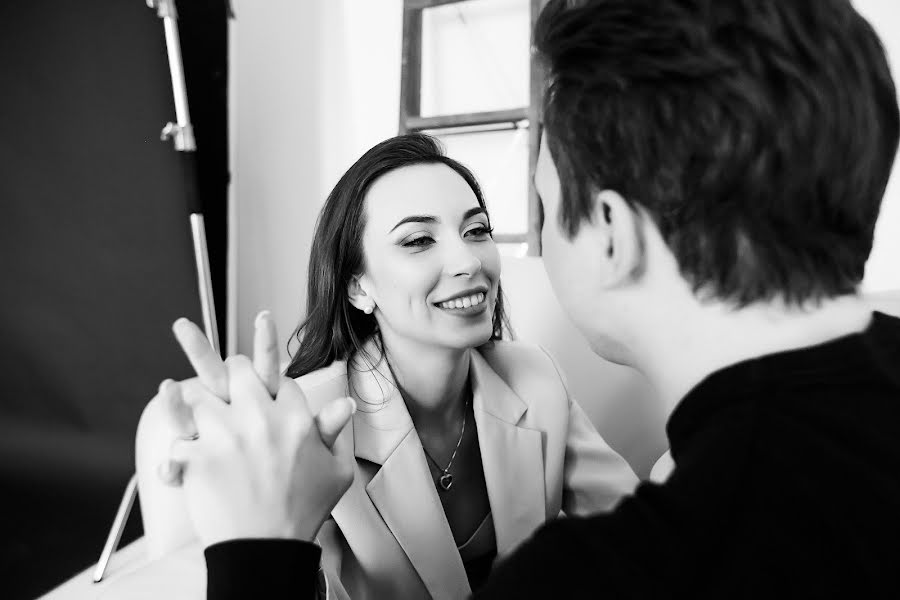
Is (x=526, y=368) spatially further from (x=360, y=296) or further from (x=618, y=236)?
(x=618, y=236)

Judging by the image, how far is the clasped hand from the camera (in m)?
0.55

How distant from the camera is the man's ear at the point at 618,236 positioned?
0.62 metres

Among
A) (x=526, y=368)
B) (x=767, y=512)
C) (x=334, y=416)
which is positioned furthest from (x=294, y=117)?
(x=767, y=512)

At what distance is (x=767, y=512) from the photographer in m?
0.41

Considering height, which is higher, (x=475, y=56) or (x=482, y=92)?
(x=475, y=56)

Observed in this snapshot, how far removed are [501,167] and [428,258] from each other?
1.02 meters

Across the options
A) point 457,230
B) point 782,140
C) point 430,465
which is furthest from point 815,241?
point 430,465

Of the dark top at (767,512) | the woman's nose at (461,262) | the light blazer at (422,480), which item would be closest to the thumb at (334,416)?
the dark top at (767,512)

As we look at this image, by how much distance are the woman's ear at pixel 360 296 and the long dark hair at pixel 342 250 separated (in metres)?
0.01

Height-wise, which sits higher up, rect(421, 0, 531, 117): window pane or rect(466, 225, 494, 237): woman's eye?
rect(421, 0, 531, 117): window pane

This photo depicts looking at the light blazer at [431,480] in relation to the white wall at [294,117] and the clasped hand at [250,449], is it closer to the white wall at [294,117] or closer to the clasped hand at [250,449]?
the clasped hand at [250,449]

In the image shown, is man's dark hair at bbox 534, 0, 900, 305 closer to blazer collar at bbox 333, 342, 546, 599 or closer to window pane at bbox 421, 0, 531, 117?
blazer collar at bbox 333, 342, 546, 599

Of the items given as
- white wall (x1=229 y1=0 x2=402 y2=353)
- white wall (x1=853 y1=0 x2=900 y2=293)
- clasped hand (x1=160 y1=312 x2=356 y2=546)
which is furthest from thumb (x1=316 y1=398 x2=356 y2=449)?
white wall (x1=229 y1=0 x2=402 y2=353)

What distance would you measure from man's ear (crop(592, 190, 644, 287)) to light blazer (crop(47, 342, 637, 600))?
0.54 meters
